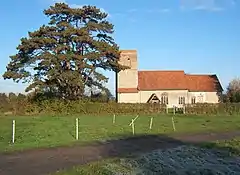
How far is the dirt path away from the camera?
12766mm

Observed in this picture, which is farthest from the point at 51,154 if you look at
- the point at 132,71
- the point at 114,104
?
the point at 132,71

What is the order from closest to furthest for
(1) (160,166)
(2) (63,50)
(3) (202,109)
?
1. (1) (160,166)
2. (2) (63,50)
3. (3) (202,109)

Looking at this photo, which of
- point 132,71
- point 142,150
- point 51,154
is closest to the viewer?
point 51,154

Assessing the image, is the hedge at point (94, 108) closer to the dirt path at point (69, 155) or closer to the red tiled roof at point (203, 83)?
the red tiled roof at point (203, 83)

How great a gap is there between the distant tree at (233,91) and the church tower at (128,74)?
18.3 meters

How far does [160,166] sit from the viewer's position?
12828 mm

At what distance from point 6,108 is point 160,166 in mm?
46299

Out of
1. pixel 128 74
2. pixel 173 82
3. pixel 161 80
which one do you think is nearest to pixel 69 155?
pixel 128 74

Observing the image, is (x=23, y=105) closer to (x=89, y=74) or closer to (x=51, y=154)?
(x=89, y=74)

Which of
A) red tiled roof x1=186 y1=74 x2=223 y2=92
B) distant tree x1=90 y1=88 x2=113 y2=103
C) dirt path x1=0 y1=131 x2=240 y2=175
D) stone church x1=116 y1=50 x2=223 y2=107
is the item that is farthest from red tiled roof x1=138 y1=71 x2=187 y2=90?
dirt path x1=0 y1=131 x2=240 y2=175

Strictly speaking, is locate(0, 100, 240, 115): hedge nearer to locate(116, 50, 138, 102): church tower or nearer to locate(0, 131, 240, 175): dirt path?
locate(116, 50, 138, 102): church tower

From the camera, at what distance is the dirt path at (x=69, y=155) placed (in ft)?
41.9

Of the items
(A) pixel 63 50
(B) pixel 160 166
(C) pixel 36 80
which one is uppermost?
(A) pixel 63 50

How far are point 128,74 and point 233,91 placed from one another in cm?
2061
